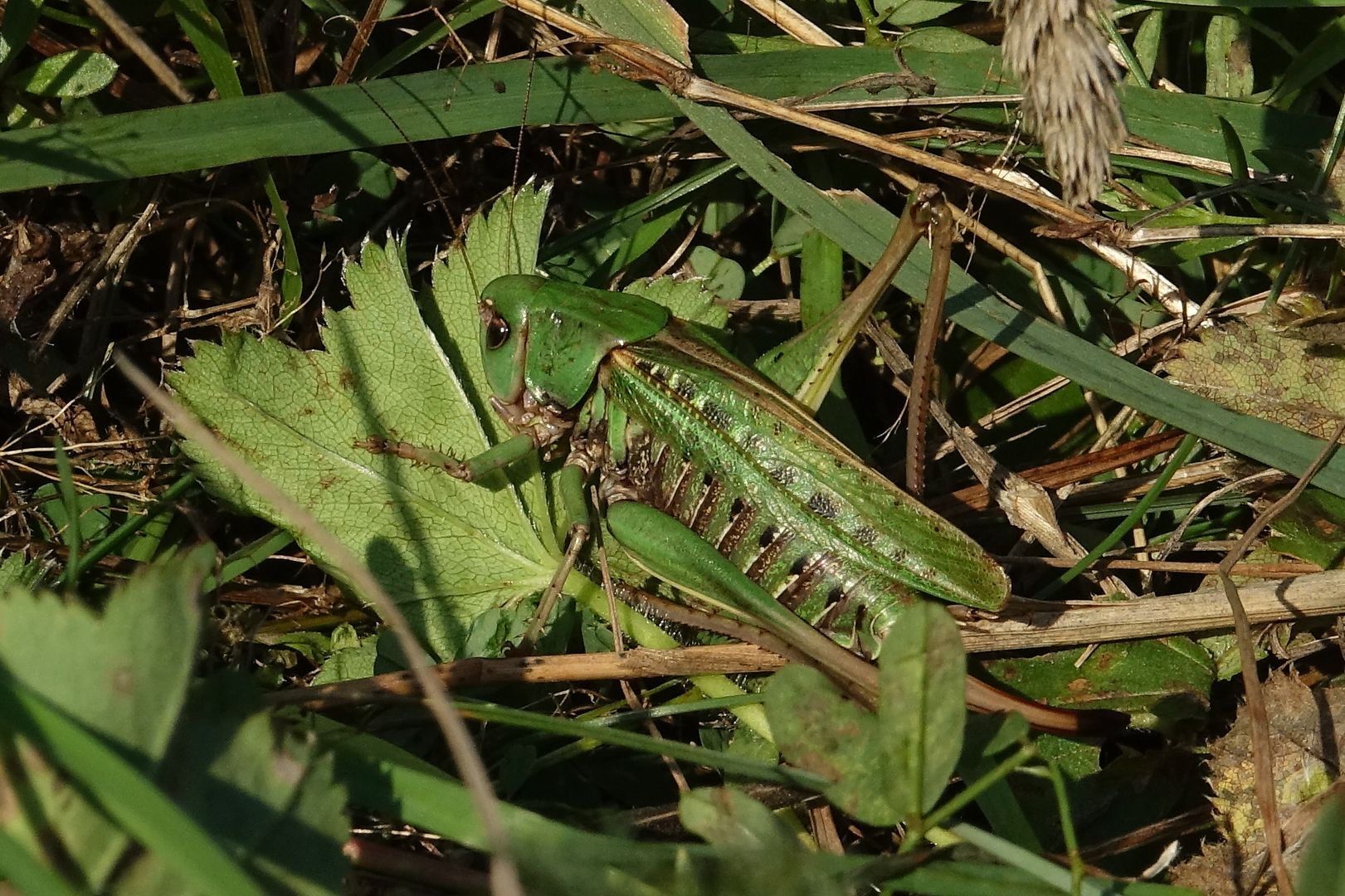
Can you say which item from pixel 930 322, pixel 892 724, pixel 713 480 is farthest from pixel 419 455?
pixel 892 724

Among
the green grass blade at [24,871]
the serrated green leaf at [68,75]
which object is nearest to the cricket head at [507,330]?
the serrated green leaf at [68,75]

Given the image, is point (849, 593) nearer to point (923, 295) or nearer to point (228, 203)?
point (923, 295)

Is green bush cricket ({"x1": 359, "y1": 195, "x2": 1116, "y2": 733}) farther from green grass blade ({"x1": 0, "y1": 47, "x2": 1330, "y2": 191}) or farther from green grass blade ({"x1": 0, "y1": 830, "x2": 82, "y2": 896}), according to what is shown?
green grass blade ({"x1": 0, "y1": 830, "x2": 82, "y2": 896})

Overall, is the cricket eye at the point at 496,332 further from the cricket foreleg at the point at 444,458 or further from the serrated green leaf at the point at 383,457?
the cricket foreleg at the point at 444,458

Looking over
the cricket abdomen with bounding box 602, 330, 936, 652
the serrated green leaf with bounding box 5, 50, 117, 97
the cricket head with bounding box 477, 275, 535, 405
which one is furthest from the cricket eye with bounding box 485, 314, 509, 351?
the serrated green leaf with bounding box 5, 50, 117, 97

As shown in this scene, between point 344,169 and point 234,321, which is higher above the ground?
point 344,169

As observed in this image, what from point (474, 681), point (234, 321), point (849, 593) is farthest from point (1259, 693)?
point (234, 321)

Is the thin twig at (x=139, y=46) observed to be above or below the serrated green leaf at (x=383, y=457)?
above
